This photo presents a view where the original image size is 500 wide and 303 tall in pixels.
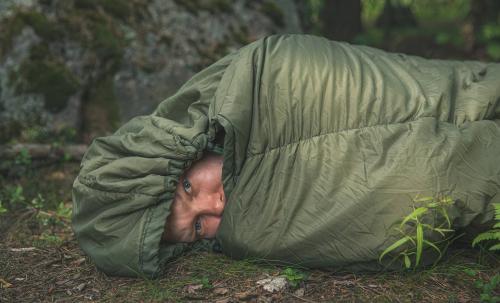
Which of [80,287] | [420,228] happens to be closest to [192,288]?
[80,287]

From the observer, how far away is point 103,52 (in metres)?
5.08

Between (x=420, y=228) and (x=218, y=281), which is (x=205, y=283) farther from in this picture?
(x=420, y=228)

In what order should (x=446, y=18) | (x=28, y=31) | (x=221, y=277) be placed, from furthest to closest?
(x=446, y=18), (x=28, y=31), (x=221, y=277)

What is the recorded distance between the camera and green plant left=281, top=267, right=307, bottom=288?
276 centimetres

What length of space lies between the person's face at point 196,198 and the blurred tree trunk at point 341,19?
5.47 metres

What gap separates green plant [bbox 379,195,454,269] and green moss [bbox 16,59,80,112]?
3381 mm

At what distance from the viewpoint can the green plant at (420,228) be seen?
258 cm

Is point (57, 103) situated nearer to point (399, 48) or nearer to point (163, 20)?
point (163, 20)

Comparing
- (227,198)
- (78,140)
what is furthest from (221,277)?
(78,140)

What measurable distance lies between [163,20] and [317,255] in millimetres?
3493

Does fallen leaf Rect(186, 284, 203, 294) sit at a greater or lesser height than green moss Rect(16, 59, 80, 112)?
lesser

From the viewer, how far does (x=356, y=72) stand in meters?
3.03

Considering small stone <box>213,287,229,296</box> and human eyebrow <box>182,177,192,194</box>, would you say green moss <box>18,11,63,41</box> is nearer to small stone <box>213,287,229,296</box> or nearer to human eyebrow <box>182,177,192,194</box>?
human eyebrow <box>182,177,192,194</box>

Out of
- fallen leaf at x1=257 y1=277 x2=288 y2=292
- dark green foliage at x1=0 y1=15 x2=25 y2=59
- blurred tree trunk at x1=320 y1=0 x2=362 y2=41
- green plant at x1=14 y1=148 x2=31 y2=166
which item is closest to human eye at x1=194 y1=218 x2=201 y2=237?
fallen leaf at x1=257 y1=277 x2=288 y2=292
